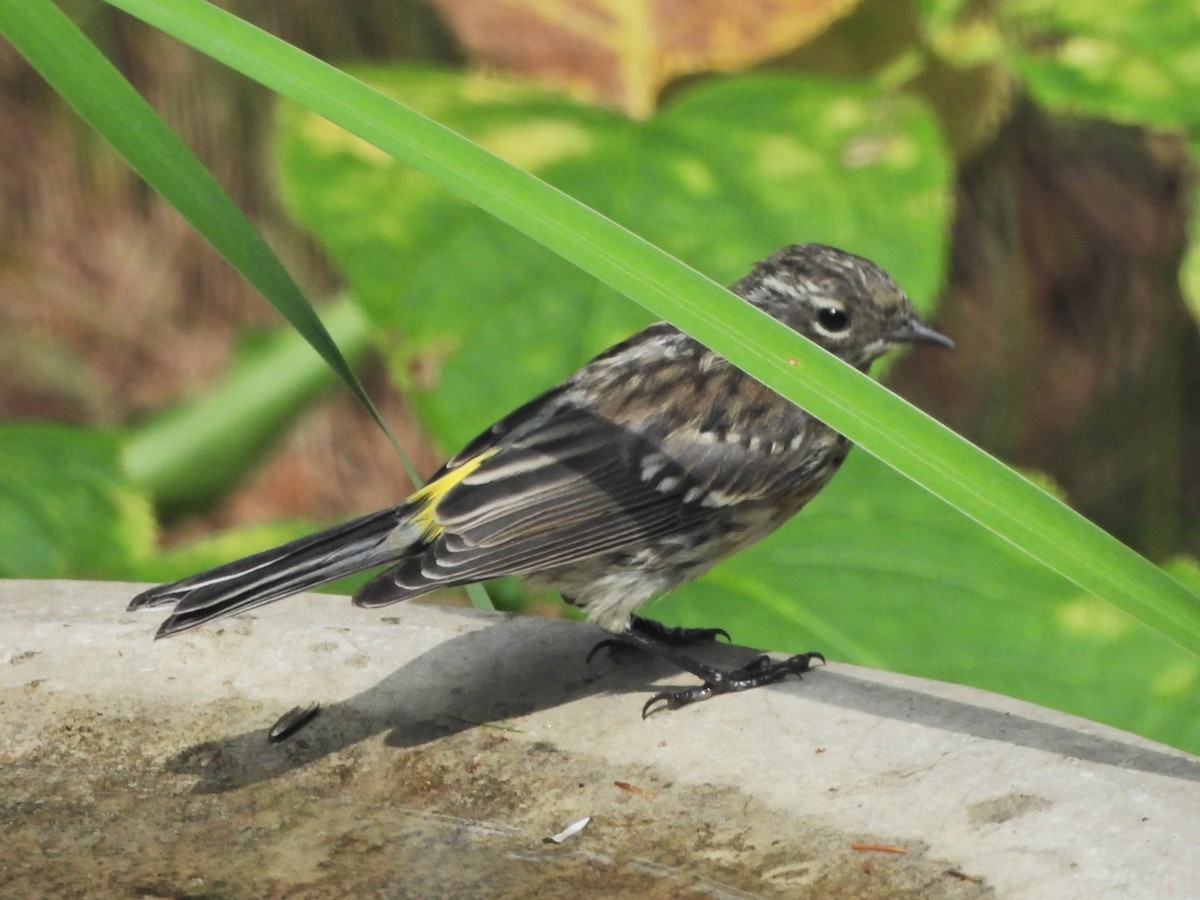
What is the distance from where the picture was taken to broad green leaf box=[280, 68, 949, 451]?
3.69 metres

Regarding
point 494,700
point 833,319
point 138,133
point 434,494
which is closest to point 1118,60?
point 833,319

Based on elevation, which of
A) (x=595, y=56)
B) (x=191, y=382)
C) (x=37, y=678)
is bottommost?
(x=191, y=382)

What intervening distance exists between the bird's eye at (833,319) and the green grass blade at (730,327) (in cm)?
159

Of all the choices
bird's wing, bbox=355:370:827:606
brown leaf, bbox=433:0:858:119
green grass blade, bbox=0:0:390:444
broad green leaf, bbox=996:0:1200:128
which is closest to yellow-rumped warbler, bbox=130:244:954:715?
bird's wing, bbox=355:370:827:606

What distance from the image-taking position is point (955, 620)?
363 cm

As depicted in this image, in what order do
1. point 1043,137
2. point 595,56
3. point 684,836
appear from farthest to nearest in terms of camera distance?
point 1043,137
point 595,56
point 684,836

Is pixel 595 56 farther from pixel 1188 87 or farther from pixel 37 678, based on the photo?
pixel 37 678

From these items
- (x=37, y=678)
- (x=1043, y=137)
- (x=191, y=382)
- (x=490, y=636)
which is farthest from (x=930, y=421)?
(x=191, y=382)

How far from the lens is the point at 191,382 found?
8.19m

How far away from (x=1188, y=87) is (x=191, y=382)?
17.3 feet

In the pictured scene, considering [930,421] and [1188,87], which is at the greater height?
[1188,87]

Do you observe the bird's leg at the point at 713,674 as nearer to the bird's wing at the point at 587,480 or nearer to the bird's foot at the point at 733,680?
the bird's foot at the point at 733,680

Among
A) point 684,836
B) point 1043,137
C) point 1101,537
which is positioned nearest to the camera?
point 1101,537

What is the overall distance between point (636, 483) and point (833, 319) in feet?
2.29
